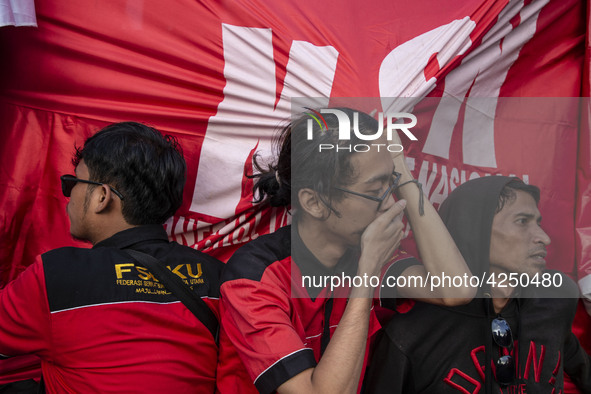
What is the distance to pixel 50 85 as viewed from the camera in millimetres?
1770

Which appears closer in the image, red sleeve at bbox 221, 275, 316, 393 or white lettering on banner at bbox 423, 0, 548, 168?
red sleeve at bbox 221, 275, 316, 393

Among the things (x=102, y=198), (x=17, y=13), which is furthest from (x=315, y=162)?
(x=17, y=13)

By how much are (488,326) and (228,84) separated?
1162 mm

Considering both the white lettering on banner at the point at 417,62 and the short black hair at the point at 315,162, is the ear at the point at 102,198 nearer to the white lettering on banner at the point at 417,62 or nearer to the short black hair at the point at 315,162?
the short black hair at the point at 315,162

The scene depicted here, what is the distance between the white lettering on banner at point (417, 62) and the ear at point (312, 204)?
40cm

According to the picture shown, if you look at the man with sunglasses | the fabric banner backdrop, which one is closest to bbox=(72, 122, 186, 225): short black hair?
the man with sunglasses

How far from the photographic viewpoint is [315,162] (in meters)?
1.47

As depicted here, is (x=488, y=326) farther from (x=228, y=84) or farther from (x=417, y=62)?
(x=228, y=84)

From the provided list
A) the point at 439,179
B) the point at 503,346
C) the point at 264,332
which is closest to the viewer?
the point at 264,332

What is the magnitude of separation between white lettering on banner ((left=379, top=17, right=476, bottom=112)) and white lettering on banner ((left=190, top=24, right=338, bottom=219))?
0.65ft

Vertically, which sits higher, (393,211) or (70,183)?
(70,183)

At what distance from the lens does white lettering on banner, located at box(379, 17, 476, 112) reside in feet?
5.39

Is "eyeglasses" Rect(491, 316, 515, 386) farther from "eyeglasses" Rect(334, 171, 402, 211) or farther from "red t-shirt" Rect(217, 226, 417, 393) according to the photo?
"eyeglasses" Rect(334, 171, 402, 211)

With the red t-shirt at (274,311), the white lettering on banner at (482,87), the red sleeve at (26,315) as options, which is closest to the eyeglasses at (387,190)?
the red t-shirt at (274,311)
